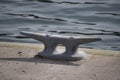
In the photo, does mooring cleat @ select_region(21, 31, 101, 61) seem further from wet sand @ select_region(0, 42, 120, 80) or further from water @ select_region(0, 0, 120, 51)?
water @ select_region(0, 0, 120, 51)

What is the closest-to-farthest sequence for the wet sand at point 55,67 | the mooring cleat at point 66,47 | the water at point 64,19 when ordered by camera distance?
the wet sand at point 55,67 < the mooring cleat at point 66,47 < the water at point 64,19

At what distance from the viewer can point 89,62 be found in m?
4.36

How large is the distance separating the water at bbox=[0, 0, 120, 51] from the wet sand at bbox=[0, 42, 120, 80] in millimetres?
2375

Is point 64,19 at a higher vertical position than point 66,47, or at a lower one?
lower

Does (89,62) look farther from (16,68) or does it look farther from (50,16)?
(50,16)

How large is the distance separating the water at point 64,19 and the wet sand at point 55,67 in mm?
2375

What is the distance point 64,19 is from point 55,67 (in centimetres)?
470

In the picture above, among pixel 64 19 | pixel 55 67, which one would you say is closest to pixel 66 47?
pixel 55 67

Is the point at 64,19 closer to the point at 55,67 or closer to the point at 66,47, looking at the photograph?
the point at 66,47

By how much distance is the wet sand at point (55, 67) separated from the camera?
392 cm

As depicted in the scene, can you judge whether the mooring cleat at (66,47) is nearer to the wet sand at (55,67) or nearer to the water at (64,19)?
the wet sand at (55,67)

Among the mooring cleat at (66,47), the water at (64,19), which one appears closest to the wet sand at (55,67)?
the mooring cleat at (66,47)

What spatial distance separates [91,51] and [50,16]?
4468 mm

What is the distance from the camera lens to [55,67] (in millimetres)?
4188
